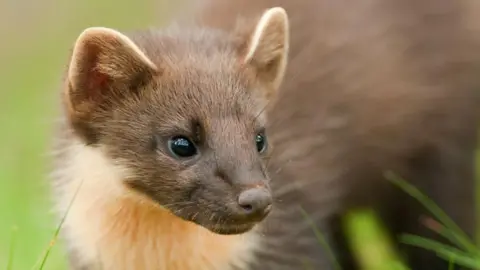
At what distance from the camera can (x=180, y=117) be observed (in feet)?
14.5

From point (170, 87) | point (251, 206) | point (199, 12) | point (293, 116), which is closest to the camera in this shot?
point (251, 206)

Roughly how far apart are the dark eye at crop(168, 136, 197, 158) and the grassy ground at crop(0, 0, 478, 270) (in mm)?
647

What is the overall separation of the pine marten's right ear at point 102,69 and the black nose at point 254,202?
0.65 m

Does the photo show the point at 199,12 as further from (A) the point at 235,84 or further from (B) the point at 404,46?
(A) the point at 235,84

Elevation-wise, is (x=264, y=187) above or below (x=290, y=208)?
above

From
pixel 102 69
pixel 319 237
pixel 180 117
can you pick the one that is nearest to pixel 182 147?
pixel 180 117

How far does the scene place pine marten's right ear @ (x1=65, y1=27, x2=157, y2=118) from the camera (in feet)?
14.6

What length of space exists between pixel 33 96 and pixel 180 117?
5.39 meters

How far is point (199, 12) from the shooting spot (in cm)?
575

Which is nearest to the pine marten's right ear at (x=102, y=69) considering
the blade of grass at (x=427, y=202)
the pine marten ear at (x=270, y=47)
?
the pine marten ear at (x=270, y=47)

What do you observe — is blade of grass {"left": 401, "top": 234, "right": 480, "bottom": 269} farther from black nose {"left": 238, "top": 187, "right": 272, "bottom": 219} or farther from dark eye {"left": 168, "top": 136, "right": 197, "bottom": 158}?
dark eye {"left": 168, "top": 136, "right": 197, "bottom": 158}

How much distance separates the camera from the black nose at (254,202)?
13.6 feet

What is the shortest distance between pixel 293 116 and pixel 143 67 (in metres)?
0.97

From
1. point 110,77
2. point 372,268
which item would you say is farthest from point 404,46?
point 110,77
